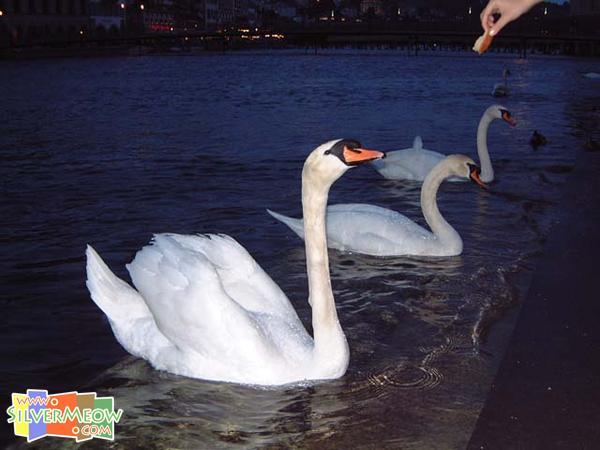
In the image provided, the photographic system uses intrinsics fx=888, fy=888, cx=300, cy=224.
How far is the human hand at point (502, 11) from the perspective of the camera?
122 inches

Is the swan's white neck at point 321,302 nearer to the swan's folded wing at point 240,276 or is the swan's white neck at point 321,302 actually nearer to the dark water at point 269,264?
the dark water at point 269,264

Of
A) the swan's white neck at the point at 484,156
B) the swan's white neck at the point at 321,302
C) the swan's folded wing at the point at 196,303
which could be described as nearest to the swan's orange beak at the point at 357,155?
the swan's white neck at the point at 321,302

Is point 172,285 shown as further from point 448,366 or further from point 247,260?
point 448,366

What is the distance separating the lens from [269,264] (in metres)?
7.98

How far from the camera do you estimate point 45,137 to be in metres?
18.1

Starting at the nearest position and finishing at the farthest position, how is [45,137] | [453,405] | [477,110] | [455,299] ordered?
[453,405]
[455,299]
[45,137]
[477,110]

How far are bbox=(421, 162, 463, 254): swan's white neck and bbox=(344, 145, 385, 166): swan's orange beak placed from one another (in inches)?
141

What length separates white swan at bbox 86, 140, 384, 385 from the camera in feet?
16.0

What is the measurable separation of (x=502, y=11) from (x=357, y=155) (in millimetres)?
1618

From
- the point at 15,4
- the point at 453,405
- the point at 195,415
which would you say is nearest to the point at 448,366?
the point at 453,405

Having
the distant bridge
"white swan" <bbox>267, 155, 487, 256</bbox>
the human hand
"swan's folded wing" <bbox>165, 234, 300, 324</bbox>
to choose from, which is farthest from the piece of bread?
the distant bridge

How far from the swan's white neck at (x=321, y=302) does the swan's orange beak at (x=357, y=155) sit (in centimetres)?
30

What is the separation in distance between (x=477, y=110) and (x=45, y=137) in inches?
494

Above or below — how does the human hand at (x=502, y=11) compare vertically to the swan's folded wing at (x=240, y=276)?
above
